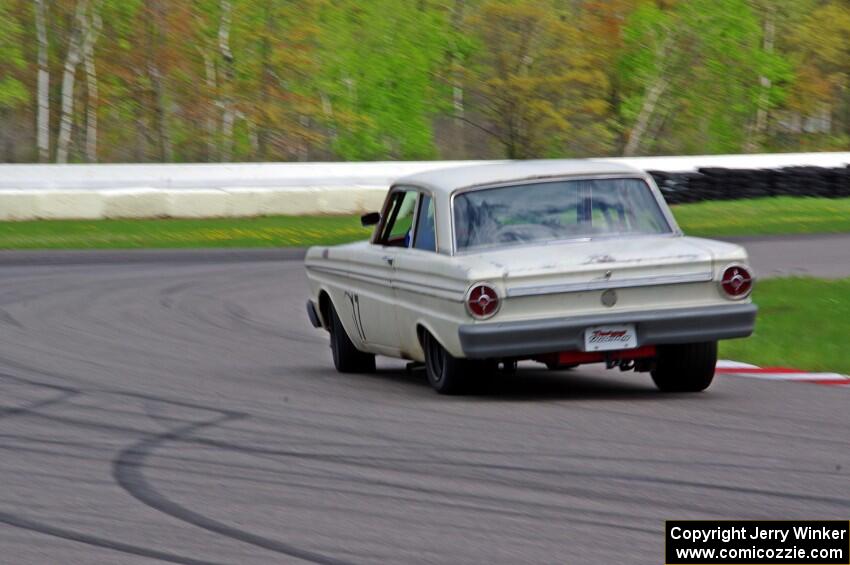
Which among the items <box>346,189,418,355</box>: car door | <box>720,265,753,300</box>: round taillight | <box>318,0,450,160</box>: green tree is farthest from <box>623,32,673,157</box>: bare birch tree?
<box>720,265,753,300</box>: round taillight

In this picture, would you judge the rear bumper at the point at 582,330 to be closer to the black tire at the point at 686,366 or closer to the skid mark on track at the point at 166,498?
the black tire at the point at 686,366

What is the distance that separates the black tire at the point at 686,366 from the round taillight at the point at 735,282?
0.37 m

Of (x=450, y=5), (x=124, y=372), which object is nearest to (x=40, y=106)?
(x=450, y=5)

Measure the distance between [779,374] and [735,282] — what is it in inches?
69.2

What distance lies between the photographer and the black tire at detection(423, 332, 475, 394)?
31.2ft

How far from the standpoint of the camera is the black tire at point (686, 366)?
376 inches

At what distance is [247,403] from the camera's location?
9641mm

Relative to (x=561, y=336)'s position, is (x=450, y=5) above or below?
above

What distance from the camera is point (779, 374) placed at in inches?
426

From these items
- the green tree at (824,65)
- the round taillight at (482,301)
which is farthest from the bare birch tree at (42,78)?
the round taillight at (482,301)

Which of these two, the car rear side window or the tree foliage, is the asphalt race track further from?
the tree foliage

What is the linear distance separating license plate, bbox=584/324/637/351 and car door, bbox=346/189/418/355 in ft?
5.23

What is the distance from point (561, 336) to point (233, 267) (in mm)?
14238

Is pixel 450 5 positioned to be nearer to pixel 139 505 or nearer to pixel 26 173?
pixel 26 173
